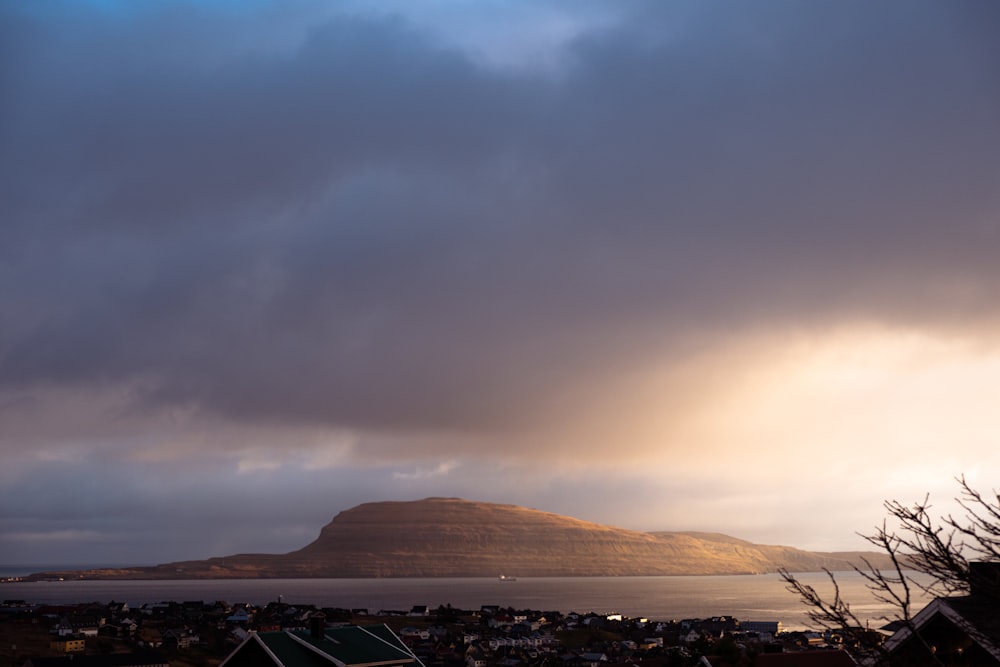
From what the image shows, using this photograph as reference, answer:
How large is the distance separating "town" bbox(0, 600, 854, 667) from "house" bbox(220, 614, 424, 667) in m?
15.7

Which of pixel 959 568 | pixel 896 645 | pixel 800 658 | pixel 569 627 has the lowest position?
pixel 569 627

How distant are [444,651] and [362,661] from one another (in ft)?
199

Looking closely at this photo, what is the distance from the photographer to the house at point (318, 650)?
3294 cm

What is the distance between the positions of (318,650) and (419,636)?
2928 inches

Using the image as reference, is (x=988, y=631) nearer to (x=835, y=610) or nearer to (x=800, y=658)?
(x=835, y=610)

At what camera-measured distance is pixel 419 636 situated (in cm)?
10394

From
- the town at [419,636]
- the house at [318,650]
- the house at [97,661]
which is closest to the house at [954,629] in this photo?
the house at [318,650]

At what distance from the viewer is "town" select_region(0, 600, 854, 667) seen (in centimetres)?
7469

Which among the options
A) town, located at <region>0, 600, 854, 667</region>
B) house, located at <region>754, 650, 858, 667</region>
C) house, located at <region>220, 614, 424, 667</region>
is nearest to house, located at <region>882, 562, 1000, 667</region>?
house, located at <region>754, 650, 858, 667</region>

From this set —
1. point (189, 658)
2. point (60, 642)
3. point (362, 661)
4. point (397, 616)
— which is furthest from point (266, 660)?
Result: point (397, 616)

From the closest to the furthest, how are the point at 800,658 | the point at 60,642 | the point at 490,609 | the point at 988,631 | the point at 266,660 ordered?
1. the point at 988,631
2. the point at 800,658
3. the point at 266,660
4. the point at 60,642
5. the point at 490,609

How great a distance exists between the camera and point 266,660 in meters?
32.7

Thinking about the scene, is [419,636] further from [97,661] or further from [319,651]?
[319,651]

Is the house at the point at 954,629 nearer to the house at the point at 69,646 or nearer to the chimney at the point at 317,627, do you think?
the chimney at the point at 317,627
